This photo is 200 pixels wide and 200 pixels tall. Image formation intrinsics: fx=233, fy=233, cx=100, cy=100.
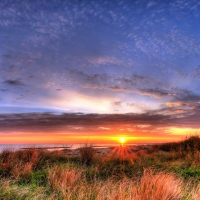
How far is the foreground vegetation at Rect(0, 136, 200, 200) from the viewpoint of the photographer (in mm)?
5508

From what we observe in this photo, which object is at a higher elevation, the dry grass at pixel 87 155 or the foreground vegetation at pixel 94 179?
the dry grass at pixel 87 155

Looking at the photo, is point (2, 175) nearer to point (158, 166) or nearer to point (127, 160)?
point (127, 160)

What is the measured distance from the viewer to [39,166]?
10.6 metres

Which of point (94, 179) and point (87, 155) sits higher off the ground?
point (87, 155)

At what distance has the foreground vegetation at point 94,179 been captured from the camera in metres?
5.51

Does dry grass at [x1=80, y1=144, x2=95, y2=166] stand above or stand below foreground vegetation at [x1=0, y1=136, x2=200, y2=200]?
above

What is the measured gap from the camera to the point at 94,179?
738cm

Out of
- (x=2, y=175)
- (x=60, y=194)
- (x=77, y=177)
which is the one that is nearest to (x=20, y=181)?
(x=2, y=175)

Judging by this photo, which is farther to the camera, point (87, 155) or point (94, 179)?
point (87, 155)

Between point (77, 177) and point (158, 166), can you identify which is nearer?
point (77, 177)

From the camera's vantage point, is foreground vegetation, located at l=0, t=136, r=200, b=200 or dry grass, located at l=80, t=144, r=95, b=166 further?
dry grass, located at l=80, t=144, r=95, b=166

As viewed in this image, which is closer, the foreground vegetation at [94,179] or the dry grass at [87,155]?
the foreground vegetation at [94,179]

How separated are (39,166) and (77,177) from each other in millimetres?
3952

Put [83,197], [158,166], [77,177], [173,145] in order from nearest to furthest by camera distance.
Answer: [83,197]
[77,177]
[158,166]
[173,145]
